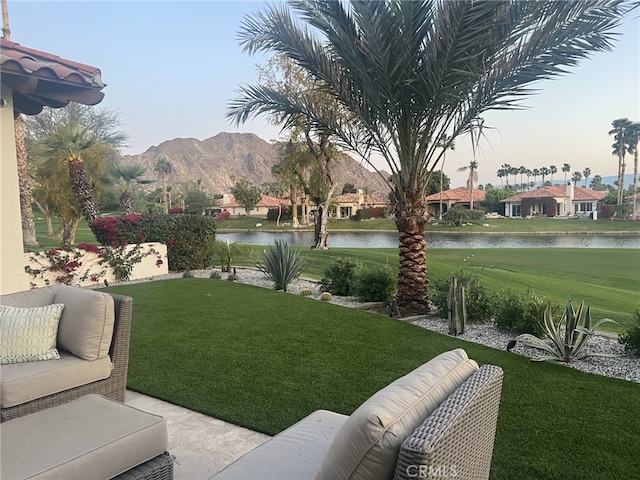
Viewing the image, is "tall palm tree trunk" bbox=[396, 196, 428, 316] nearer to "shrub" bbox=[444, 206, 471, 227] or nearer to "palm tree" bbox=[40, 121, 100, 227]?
"palm tree" bbox=[40, 121, 100, 227]

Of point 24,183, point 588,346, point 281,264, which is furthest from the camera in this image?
point 24,183

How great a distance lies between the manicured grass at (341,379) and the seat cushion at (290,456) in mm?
822

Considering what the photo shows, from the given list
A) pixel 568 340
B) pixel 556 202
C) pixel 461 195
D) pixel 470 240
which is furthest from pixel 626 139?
pixel 461 195

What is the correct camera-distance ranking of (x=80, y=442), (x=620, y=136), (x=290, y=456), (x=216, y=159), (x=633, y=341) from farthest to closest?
(x=216, y=159) → (x=620, y=136) → (x=633, y=341) → (x=80, y=442) → (x=290, y=456)

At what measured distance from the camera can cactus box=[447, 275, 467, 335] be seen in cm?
468

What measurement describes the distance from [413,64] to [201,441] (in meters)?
4.65

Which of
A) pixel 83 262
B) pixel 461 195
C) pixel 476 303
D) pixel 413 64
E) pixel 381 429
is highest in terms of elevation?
pixel 413 64

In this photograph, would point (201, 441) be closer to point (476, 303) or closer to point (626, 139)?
point (476, 303)

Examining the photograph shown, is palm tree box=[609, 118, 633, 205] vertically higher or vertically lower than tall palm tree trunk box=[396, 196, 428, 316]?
higher

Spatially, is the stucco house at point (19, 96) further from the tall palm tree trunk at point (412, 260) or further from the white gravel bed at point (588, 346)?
the white gravel bed at point (588, 346)

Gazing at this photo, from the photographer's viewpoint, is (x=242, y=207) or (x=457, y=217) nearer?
(x=457, y=217)

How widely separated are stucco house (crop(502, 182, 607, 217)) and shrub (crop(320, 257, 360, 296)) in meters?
9.58

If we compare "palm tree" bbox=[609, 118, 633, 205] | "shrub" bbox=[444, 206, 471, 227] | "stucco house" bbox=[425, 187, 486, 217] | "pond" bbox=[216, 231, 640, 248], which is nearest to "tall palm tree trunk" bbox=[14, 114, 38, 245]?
"pond" bbox=[216, 231, 640, 248]

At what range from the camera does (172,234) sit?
9.28 m
